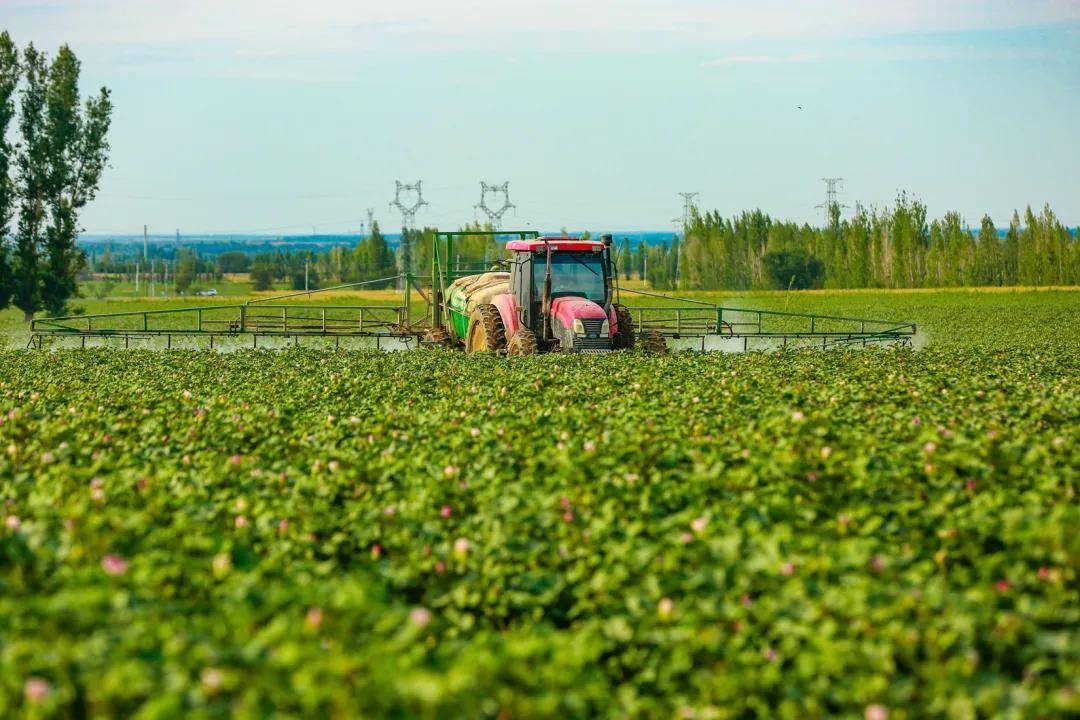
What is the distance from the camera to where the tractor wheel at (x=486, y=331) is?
22.5m

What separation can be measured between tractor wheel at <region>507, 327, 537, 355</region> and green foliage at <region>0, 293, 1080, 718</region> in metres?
8.81

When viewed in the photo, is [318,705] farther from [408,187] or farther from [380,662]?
[408,187]

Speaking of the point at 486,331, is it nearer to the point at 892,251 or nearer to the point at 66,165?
the point at 66,165


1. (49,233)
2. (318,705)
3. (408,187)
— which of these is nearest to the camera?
(318,705)

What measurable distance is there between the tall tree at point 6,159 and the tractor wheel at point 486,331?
39549 mm

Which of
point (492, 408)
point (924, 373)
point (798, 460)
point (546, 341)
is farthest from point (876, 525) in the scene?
point (546, 341)

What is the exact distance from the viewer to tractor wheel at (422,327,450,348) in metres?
27.3

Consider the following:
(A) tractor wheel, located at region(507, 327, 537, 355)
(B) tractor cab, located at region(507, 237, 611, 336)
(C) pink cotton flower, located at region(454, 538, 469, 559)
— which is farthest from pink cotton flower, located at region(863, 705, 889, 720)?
(B) tractor cab, located at region(507, 237, 611, 336)

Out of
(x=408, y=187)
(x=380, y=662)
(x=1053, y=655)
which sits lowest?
(x=1053, y=655)

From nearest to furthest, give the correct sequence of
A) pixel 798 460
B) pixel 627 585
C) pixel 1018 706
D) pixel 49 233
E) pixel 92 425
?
1. pixel 1018 706
2. pixel 627 585
3. pixel 798 460
4. pixel 92 425
5. pixel 49 233

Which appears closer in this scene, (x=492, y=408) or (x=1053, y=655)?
(x=1053, y=655)

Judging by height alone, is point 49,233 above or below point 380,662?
above

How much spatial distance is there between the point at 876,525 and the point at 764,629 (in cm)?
155

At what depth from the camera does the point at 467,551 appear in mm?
6719
